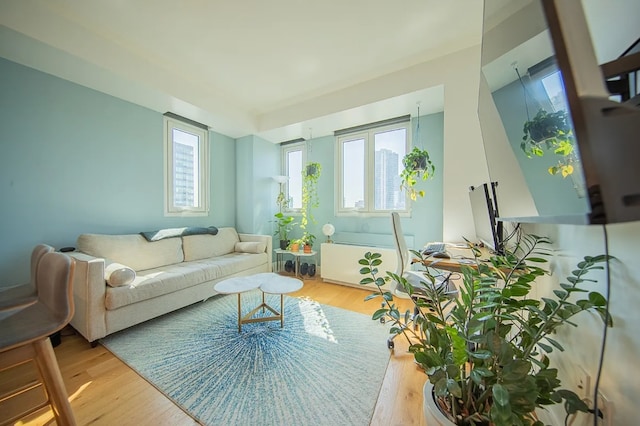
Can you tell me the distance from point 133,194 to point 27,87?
128 centimetres

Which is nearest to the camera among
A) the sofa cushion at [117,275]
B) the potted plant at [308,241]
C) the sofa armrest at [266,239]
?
the sofa cushion at [117,275]

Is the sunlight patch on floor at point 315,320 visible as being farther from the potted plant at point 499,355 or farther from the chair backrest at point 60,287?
the chair backrest at point 60,287

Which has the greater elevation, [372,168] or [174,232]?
[372,168]

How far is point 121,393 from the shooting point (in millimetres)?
1333

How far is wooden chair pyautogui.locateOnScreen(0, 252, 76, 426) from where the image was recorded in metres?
0.91

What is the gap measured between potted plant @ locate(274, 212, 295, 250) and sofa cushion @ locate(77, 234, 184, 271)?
5.21 ft

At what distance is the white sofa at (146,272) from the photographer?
70.0 inches

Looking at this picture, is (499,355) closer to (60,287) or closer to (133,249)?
(60,287)

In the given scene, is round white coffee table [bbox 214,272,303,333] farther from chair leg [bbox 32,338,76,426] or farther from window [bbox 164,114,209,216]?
window [bbox 164,114,209,216]

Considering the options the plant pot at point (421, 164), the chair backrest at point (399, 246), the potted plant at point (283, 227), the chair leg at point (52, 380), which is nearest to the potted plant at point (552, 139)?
the chair backrest at point (399, 246)

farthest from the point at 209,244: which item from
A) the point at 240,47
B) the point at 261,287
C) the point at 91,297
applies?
the point at 240,47

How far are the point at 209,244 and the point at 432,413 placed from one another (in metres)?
3.31

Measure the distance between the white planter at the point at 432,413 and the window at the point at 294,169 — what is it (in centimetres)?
369

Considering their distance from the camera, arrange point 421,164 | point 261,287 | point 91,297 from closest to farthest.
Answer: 1. point 91,297
2. point 261,287
3. point 421,164
